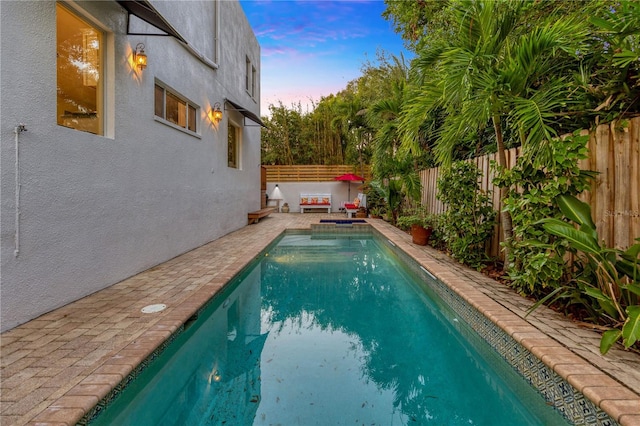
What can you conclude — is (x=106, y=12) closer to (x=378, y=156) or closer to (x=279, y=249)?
(x=279, y=249)

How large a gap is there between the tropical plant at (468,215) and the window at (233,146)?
5821 mm

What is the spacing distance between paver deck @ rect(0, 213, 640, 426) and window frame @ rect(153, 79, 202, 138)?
2.56 metres

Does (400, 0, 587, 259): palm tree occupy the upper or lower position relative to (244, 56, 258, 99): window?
lower

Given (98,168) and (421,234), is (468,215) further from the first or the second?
(98,168)

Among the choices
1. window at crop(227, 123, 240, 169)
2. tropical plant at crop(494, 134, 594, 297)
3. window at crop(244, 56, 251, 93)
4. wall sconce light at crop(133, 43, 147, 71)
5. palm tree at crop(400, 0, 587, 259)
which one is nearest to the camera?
tropical plant at crop(494, 134, 594, 297)

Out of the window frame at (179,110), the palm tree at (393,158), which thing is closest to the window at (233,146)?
the window frame at (179,110)

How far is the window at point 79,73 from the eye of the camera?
10.5ft

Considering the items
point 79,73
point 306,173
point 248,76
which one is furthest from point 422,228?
point 306,173

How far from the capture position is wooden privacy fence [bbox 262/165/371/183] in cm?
1623

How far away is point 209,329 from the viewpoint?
3279 millimetres

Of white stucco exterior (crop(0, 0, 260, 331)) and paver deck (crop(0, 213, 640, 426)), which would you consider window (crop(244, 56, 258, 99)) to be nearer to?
white stucco exterior (crop(0, 0, 260, 331))

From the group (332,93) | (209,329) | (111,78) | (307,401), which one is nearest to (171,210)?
(111,78)

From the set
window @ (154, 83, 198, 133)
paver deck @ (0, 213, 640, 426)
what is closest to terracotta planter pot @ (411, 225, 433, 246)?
paver deck @ (0, 213, 640, 426)

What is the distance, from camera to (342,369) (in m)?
2.66
